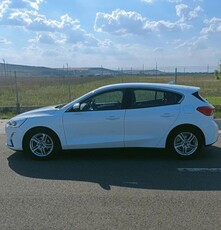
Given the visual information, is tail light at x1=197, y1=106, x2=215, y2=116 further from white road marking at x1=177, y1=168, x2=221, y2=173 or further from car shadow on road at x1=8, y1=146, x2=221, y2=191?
white road marking at x1=177, y1=168, x2=221, y2=173

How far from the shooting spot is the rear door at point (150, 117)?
21.9 ft

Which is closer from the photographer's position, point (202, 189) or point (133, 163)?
point (202, 189)

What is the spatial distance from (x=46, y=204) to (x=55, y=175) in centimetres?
132

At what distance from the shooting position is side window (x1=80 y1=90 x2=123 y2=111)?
6.79 meters

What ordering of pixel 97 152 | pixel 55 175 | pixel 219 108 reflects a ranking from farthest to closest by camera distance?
pixel 219 108 → pixel 97 152 → pixel 55 175

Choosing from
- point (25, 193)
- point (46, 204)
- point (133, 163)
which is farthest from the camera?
point (133, 163)

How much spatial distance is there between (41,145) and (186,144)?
2846 mm

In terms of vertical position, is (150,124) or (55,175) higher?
(150,124)

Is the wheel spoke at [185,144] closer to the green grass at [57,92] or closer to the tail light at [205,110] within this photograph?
the tail light at [205,110]

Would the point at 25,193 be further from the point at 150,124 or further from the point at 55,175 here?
the point at 150,124

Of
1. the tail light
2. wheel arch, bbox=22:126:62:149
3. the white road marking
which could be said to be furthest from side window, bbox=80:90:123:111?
the white road marking

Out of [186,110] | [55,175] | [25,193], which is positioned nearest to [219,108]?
[186,110]

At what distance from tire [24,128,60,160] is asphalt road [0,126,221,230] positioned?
0.55ft

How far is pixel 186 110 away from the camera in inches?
264
